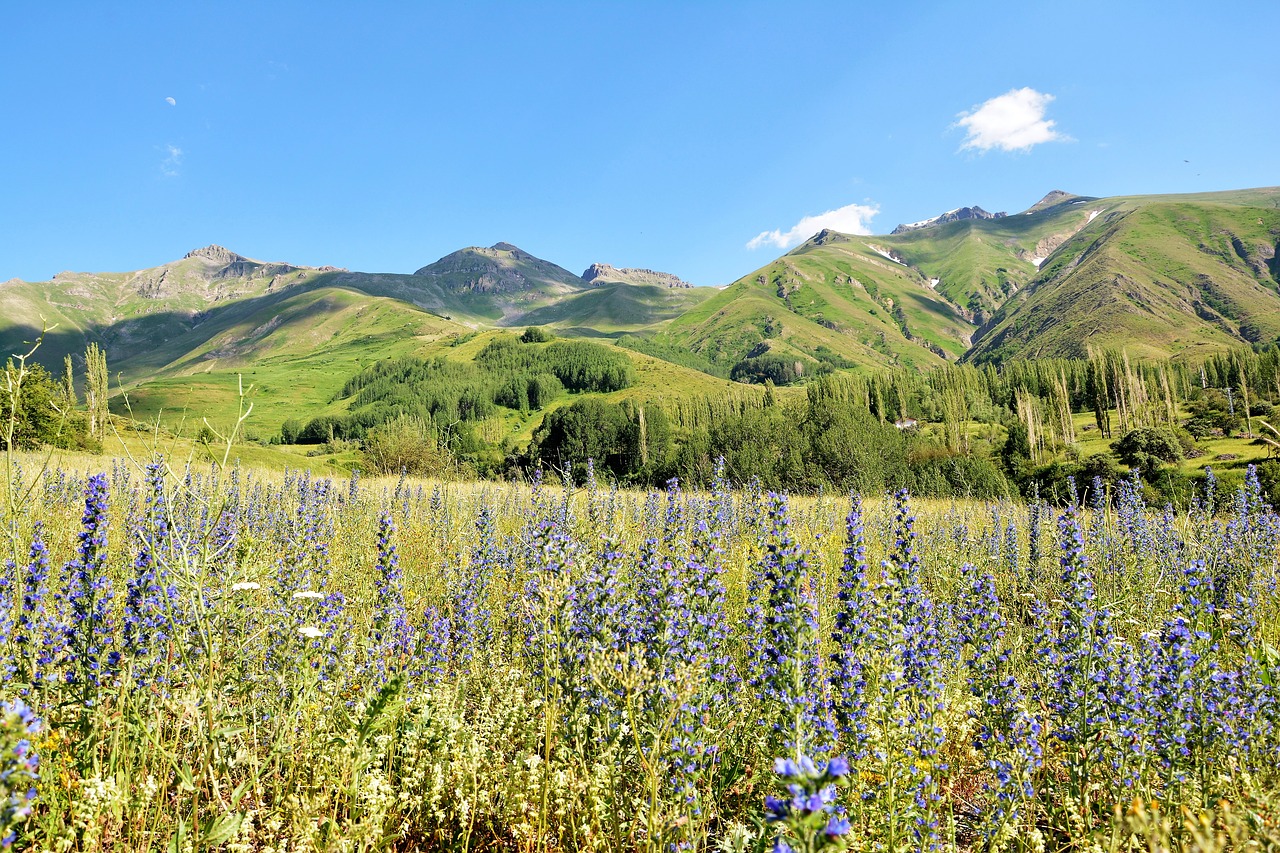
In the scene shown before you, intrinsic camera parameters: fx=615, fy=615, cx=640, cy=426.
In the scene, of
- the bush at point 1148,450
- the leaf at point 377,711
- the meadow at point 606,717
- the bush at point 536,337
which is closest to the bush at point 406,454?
the meadow at point 606,717

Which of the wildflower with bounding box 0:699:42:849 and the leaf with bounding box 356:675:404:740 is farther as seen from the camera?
the leaf with bounding box 356:675:404:740

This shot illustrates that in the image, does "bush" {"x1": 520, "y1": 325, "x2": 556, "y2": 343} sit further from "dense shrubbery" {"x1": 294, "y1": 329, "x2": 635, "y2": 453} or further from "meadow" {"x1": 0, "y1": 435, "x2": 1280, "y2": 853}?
"meadow" {"x1": 0, "y1": 435, "x2": 1280, "y2": 853}

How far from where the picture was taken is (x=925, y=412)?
60.2 meters

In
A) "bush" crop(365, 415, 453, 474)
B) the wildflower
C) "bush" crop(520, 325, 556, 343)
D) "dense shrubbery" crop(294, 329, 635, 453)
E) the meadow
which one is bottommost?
the meadow

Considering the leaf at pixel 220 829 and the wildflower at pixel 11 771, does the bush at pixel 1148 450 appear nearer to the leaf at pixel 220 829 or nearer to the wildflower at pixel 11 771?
the leaf at pixel 220 829

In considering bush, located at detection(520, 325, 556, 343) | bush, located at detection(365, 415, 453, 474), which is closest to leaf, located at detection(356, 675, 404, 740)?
bush, located at detection(365, 415, 453, 474)

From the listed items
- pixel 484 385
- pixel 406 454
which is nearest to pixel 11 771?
pixel 406 454

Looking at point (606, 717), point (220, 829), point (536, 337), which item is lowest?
point (606, 717)

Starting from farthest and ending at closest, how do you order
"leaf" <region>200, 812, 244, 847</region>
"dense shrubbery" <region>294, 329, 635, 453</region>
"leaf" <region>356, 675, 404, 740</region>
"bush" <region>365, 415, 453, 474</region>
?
1. "dense shrubbery" <region>294, 329, 635, 453</region>
2. "bush" <region>365, 415, 453, 474</region>
3. "leaf" <region>356, 675, 404, 740</region>
4. "leaf" <region>200, 812, 244, 847</region>

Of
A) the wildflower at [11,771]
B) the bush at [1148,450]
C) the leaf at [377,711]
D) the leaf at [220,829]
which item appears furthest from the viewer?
the bush at [1148,450]

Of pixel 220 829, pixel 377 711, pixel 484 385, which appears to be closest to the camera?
pixel 220 829

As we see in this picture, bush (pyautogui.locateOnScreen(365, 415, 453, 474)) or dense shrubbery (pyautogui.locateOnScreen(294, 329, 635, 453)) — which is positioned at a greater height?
dense shrubbery (pyautogui.locateOnScreen(294, 329, 635, 453))

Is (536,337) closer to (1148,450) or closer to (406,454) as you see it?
(406,454)

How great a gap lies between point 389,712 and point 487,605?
3680 mm
